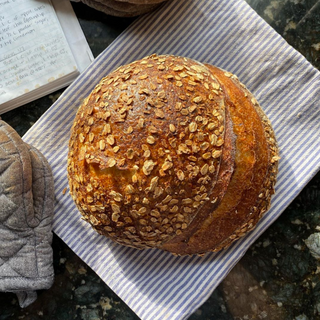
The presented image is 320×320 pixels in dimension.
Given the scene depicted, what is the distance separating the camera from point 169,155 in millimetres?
739

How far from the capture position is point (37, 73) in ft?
3.75

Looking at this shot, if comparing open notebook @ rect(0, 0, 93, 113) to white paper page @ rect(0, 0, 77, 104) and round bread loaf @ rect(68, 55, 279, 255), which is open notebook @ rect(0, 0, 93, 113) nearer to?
white paper page @ rect(0, 0, 77, 104)

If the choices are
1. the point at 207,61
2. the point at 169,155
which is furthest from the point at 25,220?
the point at 207,61

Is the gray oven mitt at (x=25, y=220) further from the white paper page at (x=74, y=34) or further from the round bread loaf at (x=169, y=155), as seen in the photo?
the white paper page at (x=74, y=34)

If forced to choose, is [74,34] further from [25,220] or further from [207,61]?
[25,220]

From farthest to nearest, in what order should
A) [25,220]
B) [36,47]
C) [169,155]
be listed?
1. [36,47]
2. [25,220]
3. [169,155]

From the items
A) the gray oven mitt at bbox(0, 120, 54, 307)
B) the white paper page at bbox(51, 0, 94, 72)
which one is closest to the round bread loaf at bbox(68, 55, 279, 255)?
the gray oven mitt at bbox(0, 120, 54, 307)

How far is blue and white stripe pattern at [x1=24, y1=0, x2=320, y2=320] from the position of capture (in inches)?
40.5

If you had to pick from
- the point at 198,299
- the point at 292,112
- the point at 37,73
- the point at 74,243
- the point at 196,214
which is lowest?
the point at 74,243

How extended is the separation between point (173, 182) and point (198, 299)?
0.45 meters

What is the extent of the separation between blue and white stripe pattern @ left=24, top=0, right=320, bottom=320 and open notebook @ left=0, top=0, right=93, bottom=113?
0.12 meters

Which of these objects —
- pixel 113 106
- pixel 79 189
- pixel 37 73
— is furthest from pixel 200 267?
pixel 37 73

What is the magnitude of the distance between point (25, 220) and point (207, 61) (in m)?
0.70

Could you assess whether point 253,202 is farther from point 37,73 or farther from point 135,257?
point 37,73
